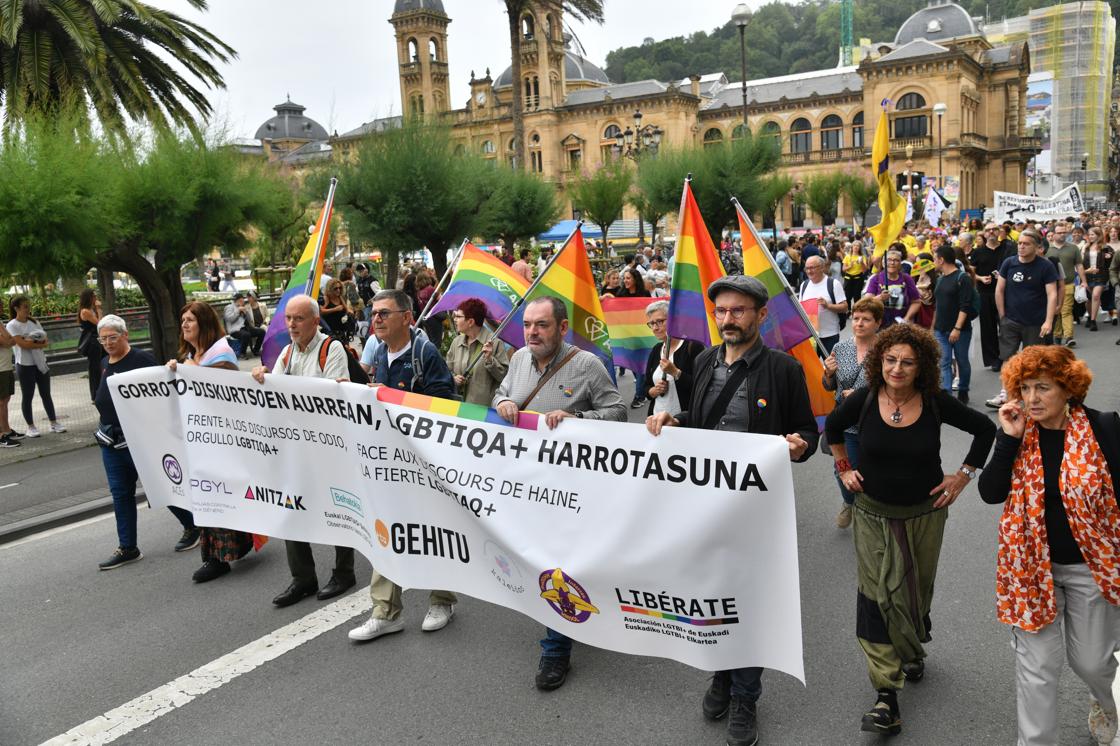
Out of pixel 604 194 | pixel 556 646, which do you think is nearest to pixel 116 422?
pixel 556 646

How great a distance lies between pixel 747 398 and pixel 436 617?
7.55 feet

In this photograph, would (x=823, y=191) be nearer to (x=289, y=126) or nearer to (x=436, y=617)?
(x=436, y=617)

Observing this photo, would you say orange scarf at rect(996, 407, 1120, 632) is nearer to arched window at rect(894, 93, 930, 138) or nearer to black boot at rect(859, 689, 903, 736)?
black boot at rect(859, 689, 903, 736)

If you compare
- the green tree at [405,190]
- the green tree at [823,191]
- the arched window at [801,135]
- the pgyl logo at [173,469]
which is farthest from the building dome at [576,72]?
the pgyl logo at [173,469]

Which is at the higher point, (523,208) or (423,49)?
(423,49)

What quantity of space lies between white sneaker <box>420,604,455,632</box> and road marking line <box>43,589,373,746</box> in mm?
544

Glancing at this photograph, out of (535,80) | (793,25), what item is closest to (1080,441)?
(535,80)

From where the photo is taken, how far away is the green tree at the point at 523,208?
31609 millimetres

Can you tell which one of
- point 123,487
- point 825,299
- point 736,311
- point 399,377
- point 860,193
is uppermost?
point 860,193

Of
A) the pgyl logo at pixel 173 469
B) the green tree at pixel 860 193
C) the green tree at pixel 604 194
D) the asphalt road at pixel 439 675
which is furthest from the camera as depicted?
the green tree at pixel 860 193

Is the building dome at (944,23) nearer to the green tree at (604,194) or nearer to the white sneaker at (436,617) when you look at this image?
the green tree at (604,194)

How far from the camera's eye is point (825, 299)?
10.1 meters

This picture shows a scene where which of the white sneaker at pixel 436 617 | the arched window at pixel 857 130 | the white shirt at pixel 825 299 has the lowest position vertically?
the white sneaker at pixel 436 617

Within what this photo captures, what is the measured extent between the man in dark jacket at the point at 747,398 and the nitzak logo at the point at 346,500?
6.48ft
